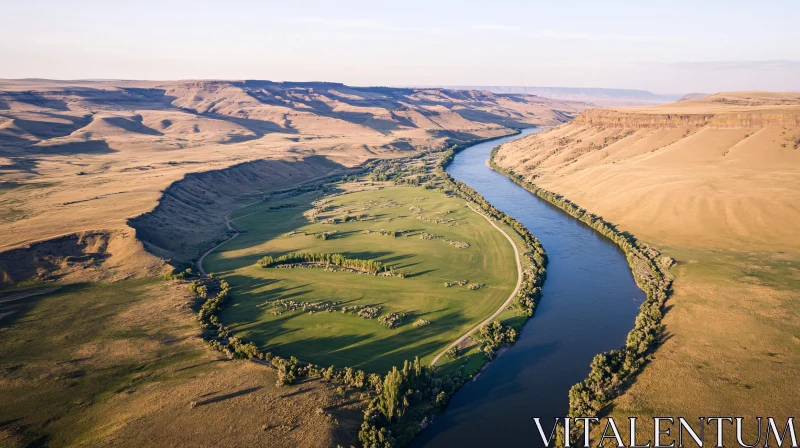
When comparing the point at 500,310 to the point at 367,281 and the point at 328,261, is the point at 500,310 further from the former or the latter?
the point at 328,261

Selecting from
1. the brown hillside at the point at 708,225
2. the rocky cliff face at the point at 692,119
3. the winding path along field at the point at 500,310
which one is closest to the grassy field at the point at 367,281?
the winding path along field at the point at 500,310

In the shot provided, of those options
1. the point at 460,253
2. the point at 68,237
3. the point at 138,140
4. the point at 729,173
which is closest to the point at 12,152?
the point at 138,140

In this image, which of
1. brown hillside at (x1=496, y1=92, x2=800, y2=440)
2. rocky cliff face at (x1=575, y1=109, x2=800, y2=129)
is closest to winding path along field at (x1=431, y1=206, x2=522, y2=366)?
brown hillside at (x1=496, y1=92, x2=800, y2=440)

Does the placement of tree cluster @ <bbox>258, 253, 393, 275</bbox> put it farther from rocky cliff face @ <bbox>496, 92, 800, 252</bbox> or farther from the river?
rocky cliff face @ <bbox>496, 92, 800, 252</bbox>

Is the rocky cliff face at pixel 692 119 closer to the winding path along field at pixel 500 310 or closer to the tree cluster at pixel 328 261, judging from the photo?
the winding path along field at pixel 500 310

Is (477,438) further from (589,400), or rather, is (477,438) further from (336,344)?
(336,344)
